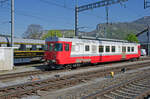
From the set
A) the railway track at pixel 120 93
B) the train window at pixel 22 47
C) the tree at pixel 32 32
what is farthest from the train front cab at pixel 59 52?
the tree at pixel 32 32

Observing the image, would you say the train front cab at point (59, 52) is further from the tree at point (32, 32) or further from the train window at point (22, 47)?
the tree at point (32, 32)

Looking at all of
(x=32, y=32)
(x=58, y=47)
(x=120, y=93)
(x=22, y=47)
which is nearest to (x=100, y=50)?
(x=58, y=47)

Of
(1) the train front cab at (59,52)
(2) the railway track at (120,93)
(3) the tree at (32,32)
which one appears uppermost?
(3) the tree at (32,32)

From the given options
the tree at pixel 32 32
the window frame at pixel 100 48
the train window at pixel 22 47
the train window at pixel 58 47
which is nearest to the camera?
the train window at pixel 58 47

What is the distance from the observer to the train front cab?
15.1 metres

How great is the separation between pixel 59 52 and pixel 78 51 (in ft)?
7.38

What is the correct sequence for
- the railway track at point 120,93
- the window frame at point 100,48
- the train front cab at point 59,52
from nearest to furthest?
1. the railway track at point 120,93
2. the train front cab at point 59,52
3. the window frame at point 100,48

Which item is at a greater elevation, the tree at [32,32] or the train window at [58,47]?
the tree at [32,32]

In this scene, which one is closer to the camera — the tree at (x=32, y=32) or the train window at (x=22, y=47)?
the train window at (x=22, y=47)

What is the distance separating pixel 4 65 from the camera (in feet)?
52.2

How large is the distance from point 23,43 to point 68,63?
7.62 metres

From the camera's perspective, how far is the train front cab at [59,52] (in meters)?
15.1

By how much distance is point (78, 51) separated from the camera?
54.5 feet

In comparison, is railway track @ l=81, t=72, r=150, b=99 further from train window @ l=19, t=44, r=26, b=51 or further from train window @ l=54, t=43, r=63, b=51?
train window @ l=19, t=44, r=26, b=51
